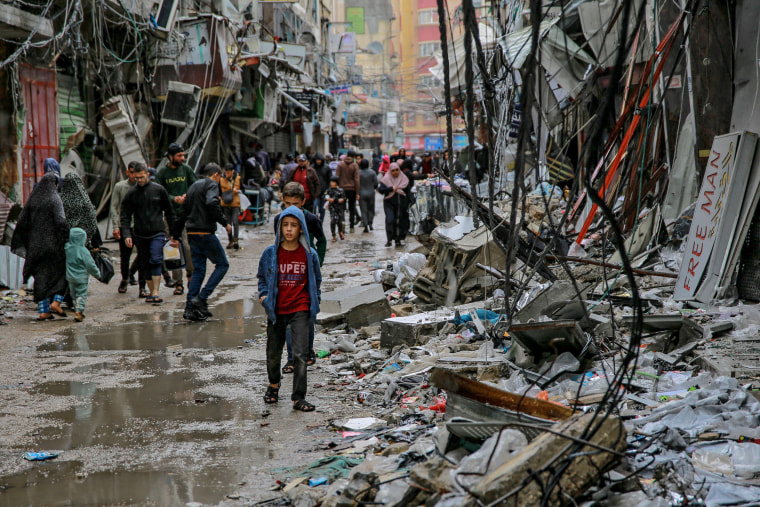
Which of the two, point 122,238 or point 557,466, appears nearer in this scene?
point 557,466

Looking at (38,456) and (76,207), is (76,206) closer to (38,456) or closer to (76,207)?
(76,207)

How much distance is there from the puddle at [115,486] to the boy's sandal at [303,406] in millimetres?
1193

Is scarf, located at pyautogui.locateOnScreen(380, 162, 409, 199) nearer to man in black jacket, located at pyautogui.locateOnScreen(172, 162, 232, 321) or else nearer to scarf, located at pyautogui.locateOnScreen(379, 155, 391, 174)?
scarf, located at pyautogui.locateOnScreen(379, 155, 391, 174)

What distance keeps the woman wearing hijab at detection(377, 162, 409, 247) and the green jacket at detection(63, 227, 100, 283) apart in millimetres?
7494

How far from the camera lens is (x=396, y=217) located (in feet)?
51.6

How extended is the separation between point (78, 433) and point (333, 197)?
488 inches

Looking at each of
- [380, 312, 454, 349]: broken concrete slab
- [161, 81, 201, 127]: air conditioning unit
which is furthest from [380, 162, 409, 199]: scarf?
[380, 312, 454, 349]: broken concrete slab

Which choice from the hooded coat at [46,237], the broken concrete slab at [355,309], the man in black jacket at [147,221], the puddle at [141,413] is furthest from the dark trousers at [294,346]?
the man in black jacket at [147,221]

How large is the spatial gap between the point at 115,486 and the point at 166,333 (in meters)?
4.24

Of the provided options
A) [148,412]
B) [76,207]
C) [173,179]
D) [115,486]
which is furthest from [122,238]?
[115,486]

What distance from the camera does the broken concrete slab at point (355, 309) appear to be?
27.4 feet

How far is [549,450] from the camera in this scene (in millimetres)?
3094

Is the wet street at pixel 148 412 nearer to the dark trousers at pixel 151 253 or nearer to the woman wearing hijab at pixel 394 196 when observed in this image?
the dark trousers at pixel 151 253

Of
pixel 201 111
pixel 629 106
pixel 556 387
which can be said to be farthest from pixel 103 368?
pixel 201 111
